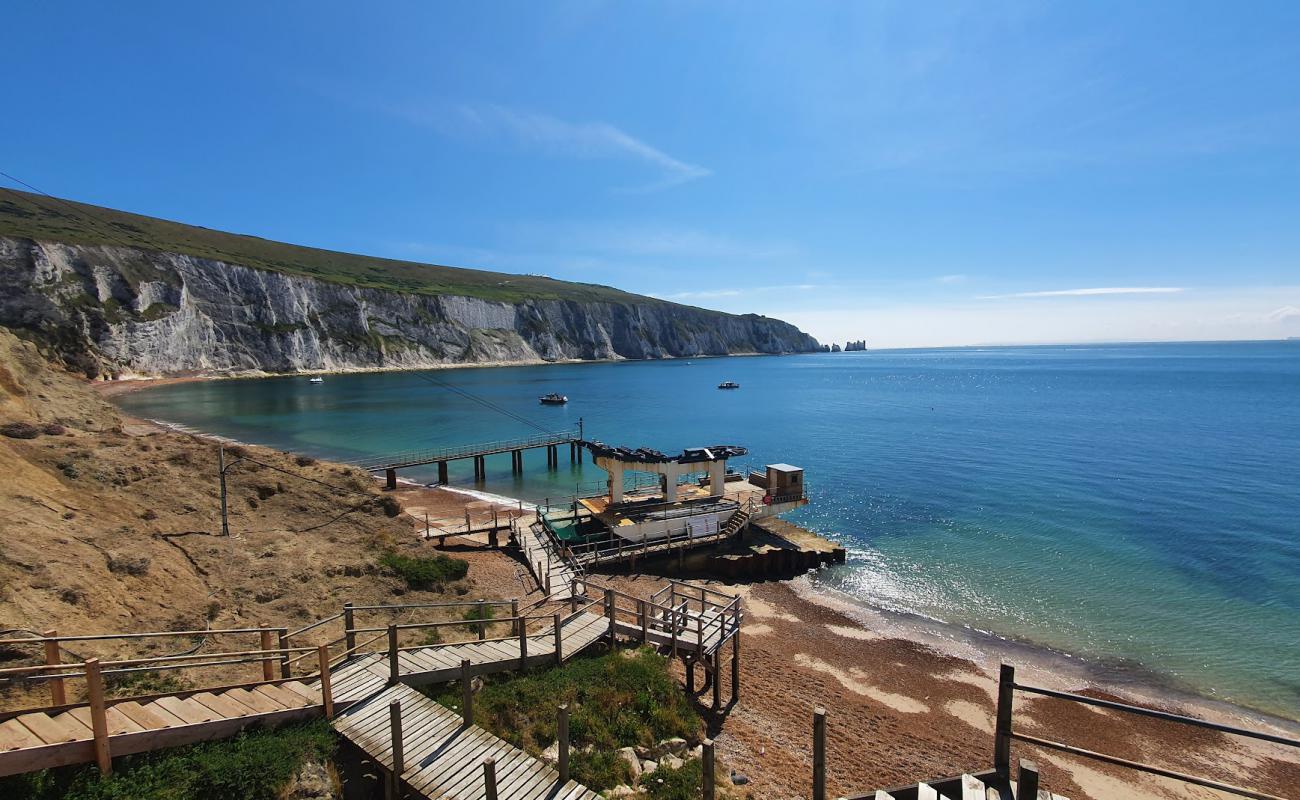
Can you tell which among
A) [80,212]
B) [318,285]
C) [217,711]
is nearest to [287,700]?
[217,711]

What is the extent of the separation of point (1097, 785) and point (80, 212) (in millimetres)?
203184

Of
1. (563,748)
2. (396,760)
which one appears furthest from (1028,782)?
(396,760)

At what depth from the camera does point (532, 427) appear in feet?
229

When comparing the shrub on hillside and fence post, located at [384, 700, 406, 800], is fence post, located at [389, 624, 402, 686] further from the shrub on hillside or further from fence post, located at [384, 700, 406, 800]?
the shrub on hillside

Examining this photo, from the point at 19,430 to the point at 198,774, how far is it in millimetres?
20108

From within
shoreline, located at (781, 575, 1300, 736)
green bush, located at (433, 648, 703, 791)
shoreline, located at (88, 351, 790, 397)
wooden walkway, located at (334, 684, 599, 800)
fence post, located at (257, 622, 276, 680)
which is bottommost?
shoreline, located at (781, 575, 1300, 736)

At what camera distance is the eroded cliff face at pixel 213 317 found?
91000 mm

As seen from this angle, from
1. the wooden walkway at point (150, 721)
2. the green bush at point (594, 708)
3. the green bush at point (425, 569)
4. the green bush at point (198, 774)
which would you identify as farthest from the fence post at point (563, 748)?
the green bush at point (425, 569)

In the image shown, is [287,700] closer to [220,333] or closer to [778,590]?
[778,590]

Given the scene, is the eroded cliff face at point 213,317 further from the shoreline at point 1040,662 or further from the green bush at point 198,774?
the shoreline at point 1040,662

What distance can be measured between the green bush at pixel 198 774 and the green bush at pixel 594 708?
2940 mm

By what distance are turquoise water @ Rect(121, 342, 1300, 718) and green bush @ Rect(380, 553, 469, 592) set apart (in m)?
16.7

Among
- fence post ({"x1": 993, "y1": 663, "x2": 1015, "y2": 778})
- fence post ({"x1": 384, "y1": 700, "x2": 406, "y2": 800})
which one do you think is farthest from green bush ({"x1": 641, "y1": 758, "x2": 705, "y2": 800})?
fence post ({"x1": 993, "y1": 663, "x2": 1015, "y2": 778})

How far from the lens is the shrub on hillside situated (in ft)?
63.3
